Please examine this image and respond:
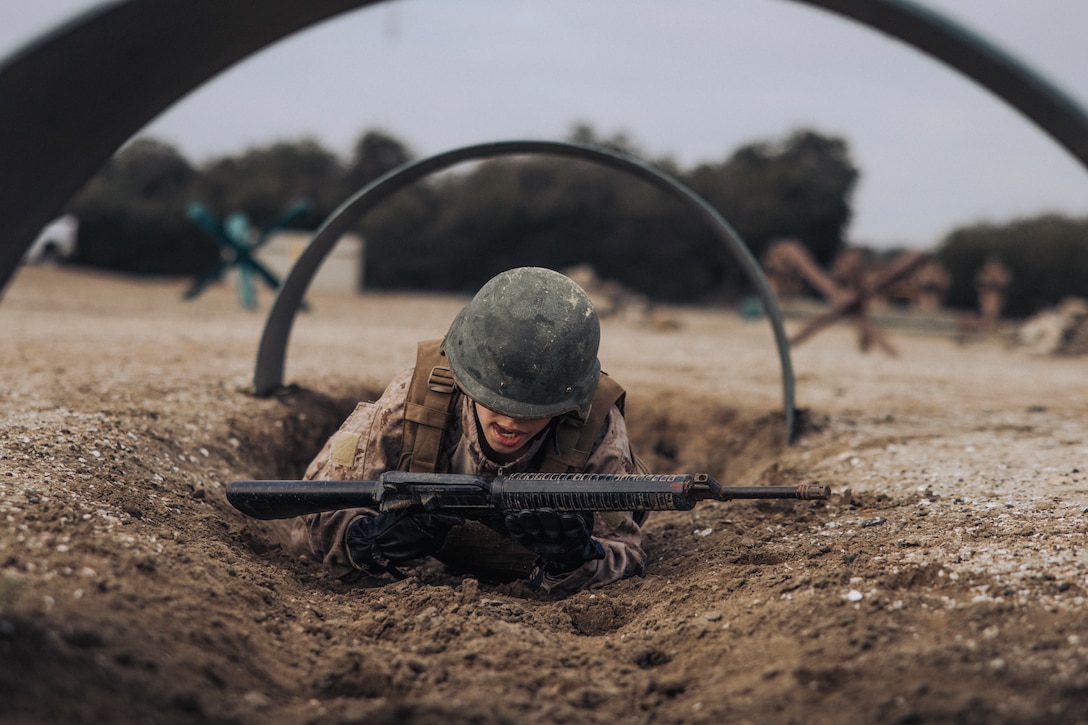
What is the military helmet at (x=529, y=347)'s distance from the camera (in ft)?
10.3

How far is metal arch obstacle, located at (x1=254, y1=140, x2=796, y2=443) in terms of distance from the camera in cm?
460

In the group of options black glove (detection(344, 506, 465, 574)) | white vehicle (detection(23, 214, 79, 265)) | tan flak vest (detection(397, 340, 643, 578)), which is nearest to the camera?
black glove (detection(344, 506, 465, 574))

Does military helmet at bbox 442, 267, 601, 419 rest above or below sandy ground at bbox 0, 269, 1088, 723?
above

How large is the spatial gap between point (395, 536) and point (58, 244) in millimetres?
21759

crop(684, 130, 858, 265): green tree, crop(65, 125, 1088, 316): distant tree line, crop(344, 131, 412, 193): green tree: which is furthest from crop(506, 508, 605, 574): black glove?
crop(344, 131, 412, 193): green tree

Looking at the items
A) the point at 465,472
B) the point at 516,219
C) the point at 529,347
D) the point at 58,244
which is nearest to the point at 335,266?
the point at 516,219

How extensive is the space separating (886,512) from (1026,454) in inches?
52.7

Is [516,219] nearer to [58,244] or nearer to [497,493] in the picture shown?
[58,244]

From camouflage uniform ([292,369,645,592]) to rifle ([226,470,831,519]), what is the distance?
290 millimetres

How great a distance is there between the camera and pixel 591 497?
9.85 feet

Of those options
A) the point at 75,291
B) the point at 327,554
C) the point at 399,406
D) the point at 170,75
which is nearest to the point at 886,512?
the point at 399,406

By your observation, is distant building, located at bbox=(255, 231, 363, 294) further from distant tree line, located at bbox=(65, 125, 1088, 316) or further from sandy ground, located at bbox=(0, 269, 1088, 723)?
sandy ground, located at bbox=(0, 269, 1088, 723)

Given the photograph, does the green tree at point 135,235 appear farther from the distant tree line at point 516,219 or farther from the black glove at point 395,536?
the black glove at point 395,536

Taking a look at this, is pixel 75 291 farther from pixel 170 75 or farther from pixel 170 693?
pixel 170 693
